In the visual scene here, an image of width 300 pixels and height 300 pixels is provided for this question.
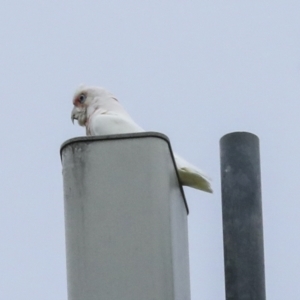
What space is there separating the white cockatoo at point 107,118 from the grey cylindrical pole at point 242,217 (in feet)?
0.81

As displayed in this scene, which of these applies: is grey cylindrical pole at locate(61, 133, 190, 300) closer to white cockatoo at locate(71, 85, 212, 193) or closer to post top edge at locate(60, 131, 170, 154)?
post top edge at locate(60, 131, 170, 154)

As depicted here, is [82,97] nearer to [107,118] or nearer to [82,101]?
[82,101]

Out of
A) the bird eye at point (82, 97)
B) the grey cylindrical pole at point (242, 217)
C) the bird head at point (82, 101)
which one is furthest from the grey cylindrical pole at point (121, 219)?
the bird eye at point (82, 97)

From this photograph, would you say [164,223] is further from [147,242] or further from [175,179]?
[175,179]

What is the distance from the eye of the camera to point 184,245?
3320 millimetres

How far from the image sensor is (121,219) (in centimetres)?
294

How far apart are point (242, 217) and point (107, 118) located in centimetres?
127

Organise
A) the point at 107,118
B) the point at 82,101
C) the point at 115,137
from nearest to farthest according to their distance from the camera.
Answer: the point at 115,137, the point at 107,118, the point at 82,101

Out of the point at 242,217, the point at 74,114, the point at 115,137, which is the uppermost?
the point at 74,114

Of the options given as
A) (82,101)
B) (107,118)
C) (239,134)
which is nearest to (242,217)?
(239,134)

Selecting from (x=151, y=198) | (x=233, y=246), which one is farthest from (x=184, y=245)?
(x=151, y=198)

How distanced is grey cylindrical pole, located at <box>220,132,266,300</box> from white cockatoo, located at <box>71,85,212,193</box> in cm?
25

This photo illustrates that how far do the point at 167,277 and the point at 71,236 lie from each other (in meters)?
0.34

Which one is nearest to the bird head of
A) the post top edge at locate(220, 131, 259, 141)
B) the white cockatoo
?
the white cockatoo
